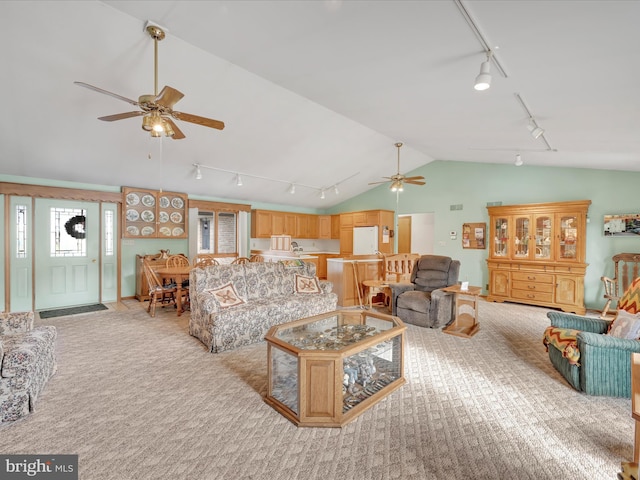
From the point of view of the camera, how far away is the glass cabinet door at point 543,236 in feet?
17.9

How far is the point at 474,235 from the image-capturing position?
6.65 metres

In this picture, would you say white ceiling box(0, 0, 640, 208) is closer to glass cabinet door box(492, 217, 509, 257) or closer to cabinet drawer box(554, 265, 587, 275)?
glass cabinet door box(492, 217, 509, 257)

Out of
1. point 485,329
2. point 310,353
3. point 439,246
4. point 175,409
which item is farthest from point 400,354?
point 439,246

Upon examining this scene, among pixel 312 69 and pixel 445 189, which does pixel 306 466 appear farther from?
pixel 445 189

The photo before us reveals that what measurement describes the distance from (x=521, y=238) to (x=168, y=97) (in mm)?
6333

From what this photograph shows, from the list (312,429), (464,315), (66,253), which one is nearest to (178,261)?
(66,253)

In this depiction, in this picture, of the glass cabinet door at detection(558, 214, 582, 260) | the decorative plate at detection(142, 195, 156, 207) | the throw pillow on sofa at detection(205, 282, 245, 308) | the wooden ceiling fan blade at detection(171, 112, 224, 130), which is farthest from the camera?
the decorative plate at detection(142, 195, 156, 207)

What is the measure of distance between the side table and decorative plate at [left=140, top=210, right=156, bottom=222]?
5.87 meters

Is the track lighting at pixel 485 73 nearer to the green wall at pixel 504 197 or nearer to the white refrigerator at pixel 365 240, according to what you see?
the green wall at pixel 504 197

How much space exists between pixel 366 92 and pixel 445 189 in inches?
183

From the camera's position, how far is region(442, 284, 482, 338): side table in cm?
402

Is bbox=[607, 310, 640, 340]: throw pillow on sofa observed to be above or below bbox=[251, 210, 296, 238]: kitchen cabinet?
below

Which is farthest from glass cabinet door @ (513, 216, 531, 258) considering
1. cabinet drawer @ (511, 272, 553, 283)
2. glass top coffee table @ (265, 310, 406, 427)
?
glass top coffee table @ (265, 310, 406, 427)

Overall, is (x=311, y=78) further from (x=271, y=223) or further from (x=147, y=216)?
(x=271, y=223)
